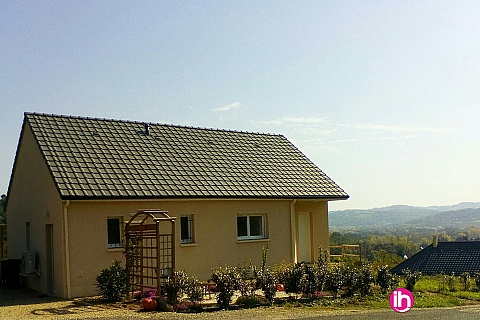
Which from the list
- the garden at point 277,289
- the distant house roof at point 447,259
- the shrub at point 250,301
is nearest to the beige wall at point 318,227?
the garden at point 277,289

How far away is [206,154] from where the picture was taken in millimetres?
23734

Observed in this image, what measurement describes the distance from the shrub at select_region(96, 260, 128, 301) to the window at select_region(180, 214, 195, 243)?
13.4 feet

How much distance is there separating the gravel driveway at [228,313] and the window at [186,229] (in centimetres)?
489

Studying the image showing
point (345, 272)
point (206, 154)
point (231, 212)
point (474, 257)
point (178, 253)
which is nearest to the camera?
point (345, 272)

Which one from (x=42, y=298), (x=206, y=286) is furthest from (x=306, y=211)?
(x=42, y=298)

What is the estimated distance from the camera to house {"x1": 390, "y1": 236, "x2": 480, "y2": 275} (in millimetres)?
45062

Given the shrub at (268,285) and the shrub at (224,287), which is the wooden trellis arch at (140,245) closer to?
the shrub at (224,287)

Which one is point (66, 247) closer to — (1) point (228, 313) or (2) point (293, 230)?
(1) point (228, 313)

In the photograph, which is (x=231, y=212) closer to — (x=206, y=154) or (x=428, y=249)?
(x=206, y=154)

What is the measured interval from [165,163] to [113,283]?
247 inches

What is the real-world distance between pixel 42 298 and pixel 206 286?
4.84 metres

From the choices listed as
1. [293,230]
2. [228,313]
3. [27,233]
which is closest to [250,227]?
[293,230]

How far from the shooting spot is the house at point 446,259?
148ft

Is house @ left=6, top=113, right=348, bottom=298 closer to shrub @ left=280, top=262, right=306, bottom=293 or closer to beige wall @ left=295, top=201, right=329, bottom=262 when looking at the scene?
beige wall @ left=295, top=201, right=329, bottom=262
